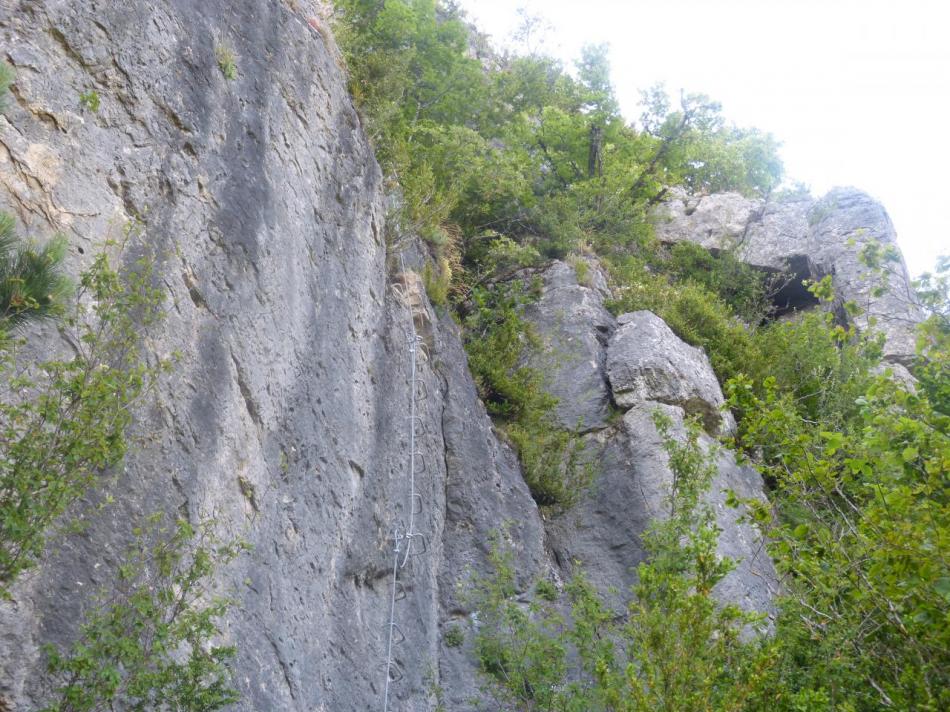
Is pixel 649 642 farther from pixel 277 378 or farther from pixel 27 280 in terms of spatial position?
pixel 27 280

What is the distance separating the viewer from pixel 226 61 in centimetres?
775

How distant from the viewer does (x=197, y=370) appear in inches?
249

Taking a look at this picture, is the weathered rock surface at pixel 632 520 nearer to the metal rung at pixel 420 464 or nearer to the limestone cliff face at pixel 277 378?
the limestone cliff face at pixel 277 378

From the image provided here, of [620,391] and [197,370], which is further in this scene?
[620,391]

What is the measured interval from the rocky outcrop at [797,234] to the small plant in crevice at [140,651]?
48.1ft

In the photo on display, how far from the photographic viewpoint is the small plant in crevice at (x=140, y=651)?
4078mm

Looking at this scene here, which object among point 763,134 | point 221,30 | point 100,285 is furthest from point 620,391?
point 763,134

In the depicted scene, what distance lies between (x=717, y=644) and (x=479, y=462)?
513cm

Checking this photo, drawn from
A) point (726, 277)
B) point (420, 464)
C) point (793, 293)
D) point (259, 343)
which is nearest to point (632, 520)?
point (420, 464)

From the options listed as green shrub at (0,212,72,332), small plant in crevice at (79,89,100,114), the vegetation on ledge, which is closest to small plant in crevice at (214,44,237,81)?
small plant in crevice at (79,89,100,114)

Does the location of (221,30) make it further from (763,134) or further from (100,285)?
(763,134)

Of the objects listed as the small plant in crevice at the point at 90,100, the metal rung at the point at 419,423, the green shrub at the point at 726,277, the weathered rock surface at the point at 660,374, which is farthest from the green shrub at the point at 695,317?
the small plant in crevice at the point at 90,100

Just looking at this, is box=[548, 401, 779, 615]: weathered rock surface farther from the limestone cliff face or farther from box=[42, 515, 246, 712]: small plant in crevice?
box=[42, 515, 246, 712]: small plant in crevice

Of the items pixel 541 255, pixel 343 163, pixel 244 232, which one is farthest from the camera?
pixel 541 255
